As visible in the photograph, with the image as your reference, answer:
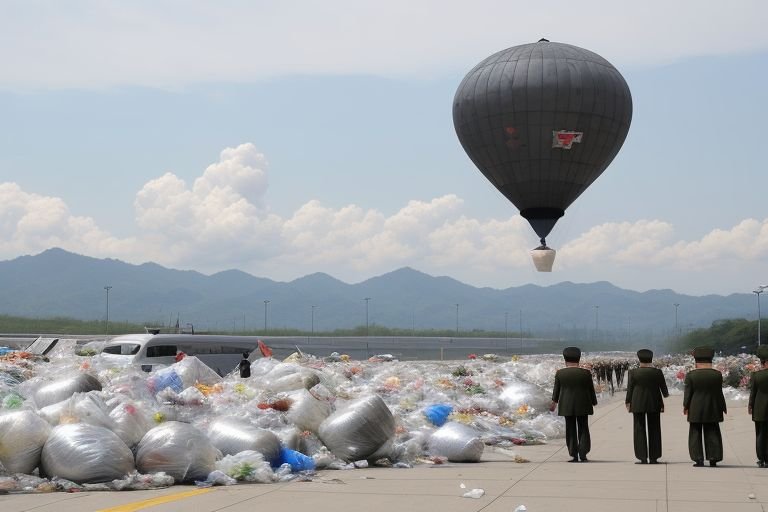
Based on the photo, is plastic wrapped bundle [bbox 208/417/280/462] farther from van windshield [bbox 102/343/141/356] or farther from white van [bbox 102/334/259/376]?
van windshield [bbox 102/343/141/356]

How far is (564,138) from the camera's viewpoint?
107 ft

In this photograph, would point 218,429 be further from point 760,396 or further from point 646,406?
point 760,396

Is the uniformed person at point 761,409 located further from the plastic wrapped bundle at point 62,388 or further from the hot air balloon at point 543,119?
the hot air balloon at point 543,119

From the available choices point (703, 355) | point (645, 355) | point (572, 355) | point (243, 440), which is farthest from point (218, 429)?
point (703, 355)

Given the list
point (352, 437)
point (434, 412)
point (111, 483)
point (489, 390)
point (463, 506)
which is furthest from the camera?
point (489, 390)

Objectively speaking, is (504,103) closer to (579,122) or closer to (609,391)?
(579,122)

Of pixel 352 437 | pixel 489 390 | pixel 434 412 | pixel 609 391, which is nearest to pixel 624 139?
pixel 609 391

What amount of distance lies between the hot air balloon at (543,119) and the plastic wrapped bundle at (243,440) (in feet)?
75.0

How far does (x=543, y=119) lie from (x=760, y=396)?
21.0 m

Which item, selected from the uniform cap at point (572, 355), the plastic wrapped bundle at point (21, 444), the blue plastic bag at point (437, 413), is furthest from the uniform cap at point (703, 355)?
the plastic wrapped bundle at point (21, 444)

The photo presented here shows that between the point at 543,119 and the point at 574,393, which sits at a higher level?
the point at 543,119

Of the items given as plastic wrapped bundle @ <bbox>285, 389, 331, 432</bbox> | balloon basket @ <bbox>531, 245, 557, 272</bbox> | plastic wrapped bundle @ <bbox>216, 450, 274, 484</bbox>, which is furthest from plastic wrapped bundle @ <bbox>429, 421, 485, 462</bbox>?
balloon basket @ <bbox>531, 245, 557, 272</bbox>

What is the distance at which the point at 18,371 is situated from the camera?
18.8 m

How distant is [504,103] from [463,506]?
25.0 meters
